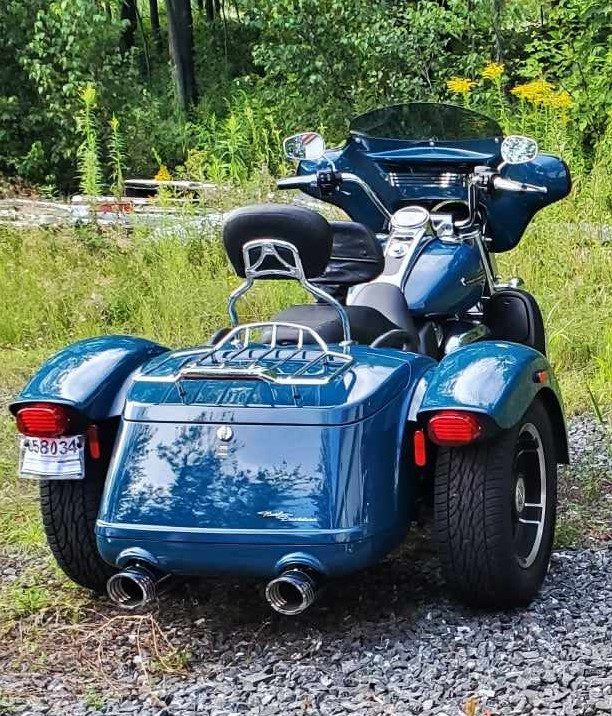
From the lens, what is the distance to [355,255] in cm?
388

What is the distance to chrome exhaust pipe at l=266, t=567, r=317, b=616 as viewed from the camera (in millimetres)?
2969

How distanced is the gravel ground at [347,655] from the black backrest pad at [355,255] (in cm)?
101

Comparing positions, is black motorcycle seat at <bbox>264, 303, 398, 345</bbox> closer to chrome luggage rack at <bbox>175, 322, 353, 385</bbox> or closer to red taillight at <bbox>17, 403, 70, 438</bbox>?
chrome luggage rack at <bbox>175, 322, 353, 385</bbox>

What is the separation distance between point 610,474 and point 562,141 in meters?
4.25

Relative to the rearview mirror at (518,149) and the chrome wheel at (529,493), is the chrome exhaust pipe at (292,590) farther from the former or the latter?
the rearview mirror at (518,149)

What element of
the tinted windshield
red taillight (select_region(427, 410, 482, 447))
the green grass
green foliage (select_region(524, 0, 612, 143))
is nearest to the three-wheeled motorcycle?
red taillight (select_region(427, 410, 482, 447))

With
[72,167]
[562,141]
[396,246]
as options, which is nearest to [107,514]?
[396,246]

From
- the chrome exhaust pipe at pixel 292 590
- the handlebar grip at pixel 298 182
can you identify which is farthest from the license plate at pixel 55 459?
the handlebar grip at pixel 298 182

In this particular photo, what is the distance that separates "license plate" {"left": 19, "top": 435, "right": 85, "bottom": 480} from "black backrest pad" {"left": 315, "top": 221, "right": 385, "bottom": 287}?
1.07 meters

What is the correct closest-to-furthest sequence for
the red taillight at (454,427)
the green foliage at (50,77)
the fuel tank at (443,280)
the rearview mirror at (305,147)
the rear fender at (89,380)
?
the red taillight at (454,427) → the rear fender at (89,380) → the fuel tank at (443,280) → the rearview mirror at (305,147) → the green foliage at (50,77)

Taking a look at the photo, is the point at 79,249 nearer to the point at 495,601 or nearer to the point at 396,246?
the point at 396,246

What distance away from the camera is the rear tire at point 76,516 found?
3467 millimetres

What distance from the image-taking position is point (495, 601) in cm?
324

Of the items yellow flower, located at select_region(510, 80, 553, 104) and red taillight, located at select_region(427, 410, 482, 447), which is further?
yellow flower, located at select_region(510, 80, 553, 104)
